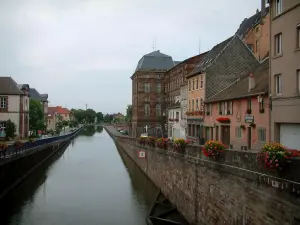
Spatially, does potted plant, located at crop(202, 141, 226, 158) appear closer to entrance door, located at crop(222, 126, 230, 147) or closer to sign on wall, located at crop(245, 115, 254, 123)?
sign on wall, located at crop(245, 115, 254, 123)

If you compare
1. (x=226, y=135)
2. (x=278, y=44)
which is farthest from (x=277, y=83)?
(x=226, y=135)

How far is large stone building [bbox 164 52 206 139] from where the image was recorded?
45.6m

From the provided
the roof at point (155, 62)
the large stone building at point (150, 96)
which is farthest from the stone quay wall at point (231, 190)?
the roof at point (155, 62)

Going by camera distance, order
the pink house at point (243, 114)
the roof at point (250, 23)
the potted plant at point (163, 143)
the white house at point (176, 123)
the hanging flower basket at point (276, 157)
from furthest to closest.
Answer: the white house at point (176, 123)
the roof at point (250, 23)
the potted plant at point (163, 143)
the pink house at point (243, 114)
the hanging flower basket at point (276, 157)

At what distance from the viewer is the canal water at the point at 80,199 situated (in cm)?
2119

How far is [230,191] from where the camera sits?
530 inches

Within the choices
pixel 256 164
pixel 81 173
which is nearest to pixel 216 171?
pixel 256 164

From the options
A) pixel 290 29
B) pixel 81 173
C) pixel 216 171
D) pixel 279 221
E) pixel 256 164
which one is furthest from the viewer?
pixel 81 173

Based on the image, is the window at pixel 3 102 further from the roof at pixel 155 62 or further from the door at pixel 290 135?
the door at pixel 290 135

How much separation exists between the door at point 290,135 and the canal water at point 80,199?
9.08 m

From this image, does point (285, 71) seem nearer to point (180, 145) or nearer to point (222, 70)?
point (180, 145)

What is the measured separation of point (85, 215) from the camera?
2206 centimetres

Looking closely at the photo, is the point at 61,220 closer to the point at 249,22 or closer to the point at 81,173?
the point at 81,173

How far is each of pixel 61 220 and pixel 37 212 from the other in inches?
104
